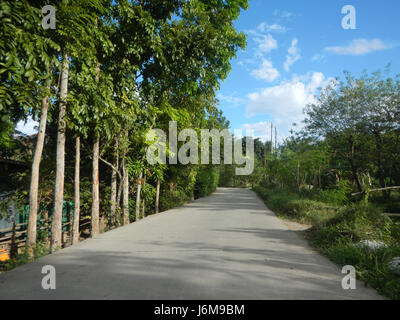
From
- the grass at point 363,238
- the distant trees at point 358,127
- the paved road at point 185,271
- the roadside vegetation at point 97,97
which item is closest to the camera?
the paved road at point 185,271

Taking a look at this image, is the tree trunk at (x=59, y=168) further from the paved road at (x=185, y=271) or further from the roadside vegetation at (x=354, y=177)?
the roadside vegetation at (x=354, y=177)

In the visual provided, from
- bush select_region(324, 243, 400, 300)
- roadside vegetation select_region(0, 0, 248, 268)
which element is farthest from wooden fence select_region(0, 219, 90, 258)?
bush select_region(324, 243, 400, 300)

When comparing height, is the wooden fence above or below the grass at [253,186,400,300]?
below

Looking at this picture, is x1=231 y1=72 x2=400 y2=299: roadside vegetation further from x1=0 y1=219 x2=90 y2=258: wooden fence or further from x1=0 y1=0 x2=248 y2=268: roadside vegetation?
x1=0 y1=219 x2=90 y2=258: wooden fence

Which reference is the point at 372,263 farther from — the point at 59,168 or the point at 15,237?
the point at 15,237

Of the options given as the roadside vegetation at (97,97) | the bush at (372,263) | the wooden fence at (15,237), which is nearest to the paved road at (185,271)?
the bush at (372,263)

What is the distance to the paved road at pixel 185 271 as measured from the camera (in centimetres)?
311

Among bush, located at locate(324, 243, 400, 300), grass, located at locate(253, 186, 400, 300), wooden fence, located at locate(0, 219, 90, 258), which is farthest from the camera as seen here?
wooden fence, located at locate(0, 219, 90, 258)

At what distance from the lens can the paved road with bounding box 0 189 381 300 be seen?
10.2ft

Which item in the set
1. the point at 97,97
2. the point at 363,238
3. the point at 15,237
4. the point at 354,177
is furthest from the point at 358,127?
the point at 15,237

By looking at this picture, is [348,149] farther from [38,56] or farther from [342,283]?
[38,56]
